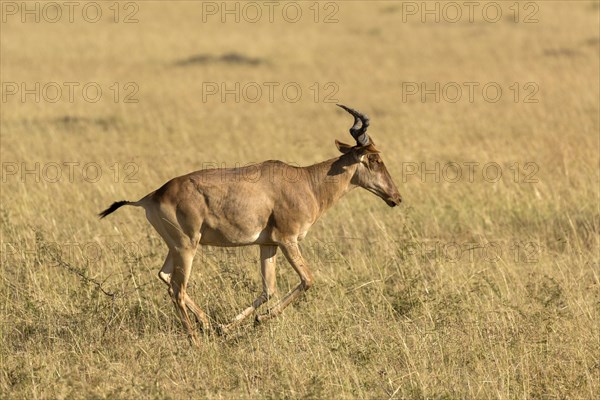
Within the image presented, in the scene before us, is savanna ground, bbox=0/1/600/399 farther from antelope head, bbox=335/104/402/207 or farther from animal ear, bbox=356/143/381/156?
animal ear, bbox=356/143/381/156

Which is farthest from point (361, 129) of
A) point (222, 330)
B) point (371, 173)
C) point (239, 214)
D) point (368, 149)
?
point (222, 330)

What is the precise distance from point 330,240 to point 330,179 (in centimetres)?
225

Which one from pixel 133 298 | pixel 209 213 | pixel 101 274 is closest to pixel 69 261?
pixel 101 274

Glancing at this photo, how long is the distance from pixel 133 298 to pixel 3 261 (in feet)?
5.51

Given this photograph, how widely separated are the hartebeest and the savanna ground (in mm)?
379

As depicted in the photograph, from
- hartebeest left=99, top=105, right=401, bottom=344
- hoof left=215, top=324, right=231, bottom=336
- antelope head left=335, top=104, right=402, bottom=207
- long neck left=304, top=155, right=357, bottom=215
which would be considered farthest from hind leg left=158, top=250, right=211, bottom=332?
antelope head left=335, top=104, right=402, bottom=207

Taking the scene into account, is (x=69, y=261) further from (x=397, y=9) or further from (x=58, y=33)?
(x=397, y=9)

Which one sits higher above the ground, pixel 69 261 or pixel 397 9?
pixel 397 9

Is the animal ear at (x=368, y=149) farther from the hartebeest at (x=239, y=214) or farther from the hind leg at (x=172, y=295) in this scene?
the hind leg at (x=172, y=295)

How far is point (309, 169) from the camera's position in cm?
862

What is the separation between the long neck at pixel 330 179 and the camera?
855cm

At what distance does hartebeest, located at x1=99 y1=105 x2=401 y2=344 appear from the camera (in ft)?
25.5

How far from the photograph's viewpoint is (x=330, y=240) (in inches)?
424

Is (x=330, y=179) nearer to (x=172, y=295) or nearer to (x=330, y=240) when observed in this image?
(x=172, y=295)
